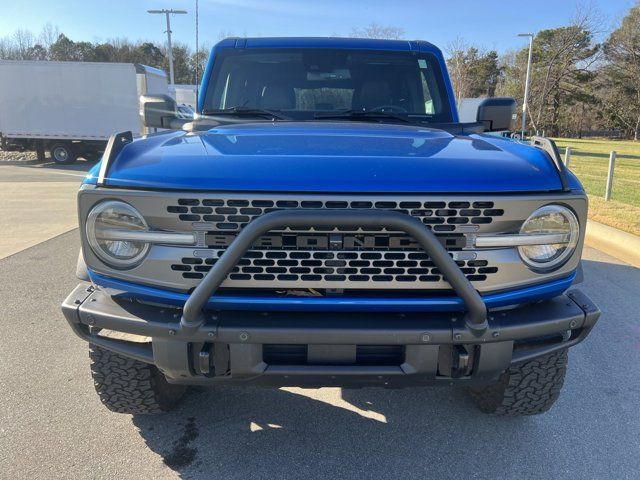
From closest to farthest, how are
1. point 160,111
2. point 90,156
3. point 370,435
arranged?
1. point 370,435
2. point 160,111
3. point 90,156

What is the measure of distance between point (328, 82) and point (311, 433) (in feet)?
7.54

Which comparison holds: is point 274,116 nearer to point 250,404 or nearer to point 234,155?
point 234,155

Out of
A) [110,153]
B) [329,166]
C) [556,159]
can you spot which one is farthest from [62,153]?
[556,159]

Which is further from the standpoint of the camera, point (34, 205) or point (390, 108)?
point (34, 205)

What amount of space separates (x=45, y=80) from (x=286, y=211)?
63.0 ft

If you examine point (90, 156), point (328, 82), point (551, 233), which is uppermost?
point (328, 82)

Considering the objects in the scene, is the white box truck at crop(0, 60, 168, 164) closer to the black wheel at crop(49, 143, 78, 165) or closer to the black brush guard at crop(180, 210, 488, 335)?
the black wheel at crop(49, 143, 78, 165)

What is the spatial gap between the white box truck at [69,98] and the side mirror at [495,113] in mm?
16225

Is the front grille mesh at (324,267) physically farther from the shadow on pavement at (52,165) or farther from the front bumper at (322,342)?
the shadow on pavement at (52,165)

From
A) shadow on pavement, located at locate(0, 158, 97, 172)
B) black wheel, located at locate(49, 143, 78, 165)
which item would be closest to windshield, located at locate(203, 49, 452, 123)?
shadow on pavement, located at locate(0, 158, 97, 172)

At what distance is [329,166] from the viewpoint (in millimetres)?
1903

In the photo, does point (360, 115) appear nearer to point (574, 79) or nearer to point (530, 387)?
point (530, 387)

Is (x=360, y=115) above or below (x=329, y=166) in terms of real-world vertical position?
above

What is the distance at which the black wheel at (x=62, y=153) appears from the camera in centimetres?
1814
